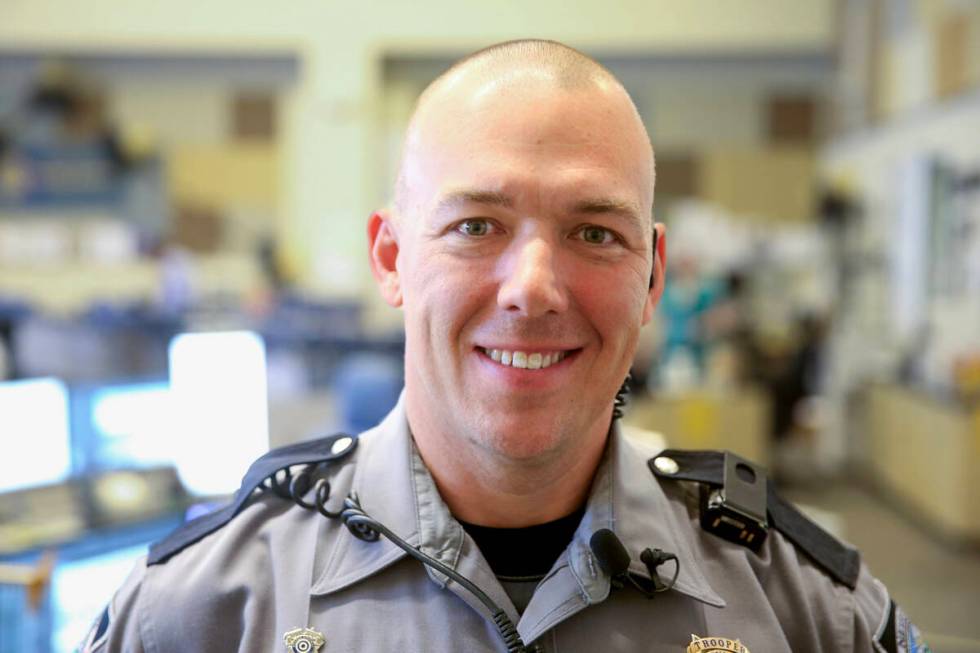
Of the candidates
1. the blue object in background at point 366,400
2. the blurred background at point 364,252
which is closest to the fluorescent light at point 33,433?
the blurred background at point 364,252

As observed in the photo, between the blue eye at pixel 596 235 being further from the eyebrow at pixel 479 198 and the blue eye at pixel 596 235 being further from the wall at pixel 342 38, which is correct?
the wall at pixel 342 38

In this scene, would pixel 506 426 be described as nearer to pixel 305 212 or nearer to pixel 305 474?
pixel 305 474

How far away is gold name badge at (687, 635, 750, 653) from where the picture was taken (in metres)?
1.06

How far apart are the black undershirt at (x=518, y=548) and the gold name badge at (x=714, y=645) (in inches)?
7.0

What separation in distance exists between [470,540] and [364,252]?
7.99 meters

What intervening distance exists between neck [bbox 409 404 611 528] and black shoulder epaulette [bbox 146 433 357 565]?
14 centimetres

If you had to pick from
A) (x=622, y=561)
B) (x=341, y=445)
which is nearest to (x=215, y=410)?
(x=341, y=445)

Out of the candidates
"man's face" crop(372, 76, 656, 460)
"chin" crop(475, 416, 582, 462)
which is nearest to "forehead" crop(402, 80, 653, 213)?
Answer: "man's face" crop(372, 76, 656, 460)

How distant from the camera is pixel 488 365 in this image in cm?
101

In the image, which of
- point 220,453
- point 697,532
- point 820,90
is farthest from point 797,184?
point 697,532

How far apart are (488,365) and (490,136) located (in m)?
0.24

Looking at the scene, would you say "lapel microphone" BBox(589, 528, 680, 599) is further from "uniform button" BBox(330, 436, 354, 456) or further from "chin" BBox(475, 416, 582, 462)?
"uniform button" BBox(330, 436, 354, 456)

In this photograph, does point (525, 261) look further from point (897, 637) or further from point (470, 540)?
point (897, 637)

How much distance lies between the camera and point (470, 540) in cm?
106
